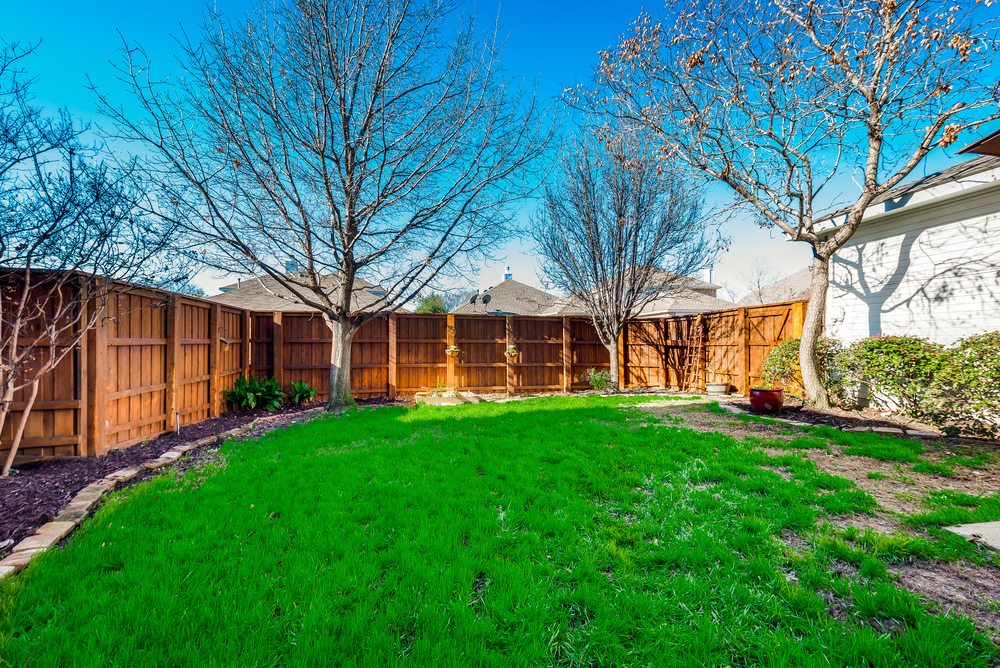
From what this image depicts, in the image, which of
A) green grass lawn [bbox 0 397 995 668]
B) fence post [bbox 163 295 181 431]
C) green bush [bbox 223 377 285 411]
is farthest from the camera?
green bush [bbox 223 377 285 411]

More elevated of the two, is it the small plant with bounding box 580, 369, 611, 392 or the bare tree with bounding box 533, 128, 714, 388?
the bare tree with bounding box 533, 128, 714, 388

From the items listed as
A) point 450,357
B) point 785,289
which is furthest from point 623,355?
point 785,289

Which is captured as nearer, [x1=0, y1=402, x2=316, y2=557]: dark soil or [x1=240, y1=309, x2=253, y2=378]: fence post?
[x1=0, y1=402, x2=316, y2=557]: dark soil

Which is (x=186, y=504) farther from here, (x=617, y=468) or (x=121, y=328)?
(x=617, y=468)

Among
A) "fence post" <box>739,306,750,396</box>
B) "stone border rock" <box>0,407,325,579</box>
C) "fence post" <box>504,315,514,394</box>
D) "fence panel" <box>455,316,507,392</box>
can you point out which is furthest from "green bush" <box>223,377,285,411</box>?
"fence post" <box>739,306,750,396</box>

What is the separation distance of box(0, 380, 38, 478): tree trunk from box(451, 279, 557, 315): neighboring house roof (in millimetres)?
16335

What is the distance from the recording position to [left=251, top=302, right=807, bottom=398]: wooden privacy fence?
27.2ft

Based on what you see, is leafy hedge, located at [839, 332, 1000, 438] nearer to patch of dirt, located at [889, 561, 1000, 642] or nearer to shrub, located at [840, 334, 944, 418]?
shrub, located at [840, 334, 944, 418]

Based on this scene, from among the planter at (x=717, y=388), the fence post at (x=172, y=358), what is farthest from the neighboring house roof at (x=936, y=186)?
the fence post at (x=172, y=358)

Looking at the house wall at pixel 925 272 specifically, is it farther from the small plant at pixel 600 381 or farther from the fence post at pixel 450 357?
the fence post at pixel 450 357

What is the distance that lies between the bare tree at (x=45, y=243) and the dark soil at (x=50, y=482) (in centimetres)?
30

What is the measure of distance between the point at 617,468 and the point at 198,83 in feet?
25.4

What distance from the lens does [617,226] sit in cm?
941

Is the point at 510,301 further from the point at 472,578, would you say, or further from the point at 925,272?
the point at 472,578
